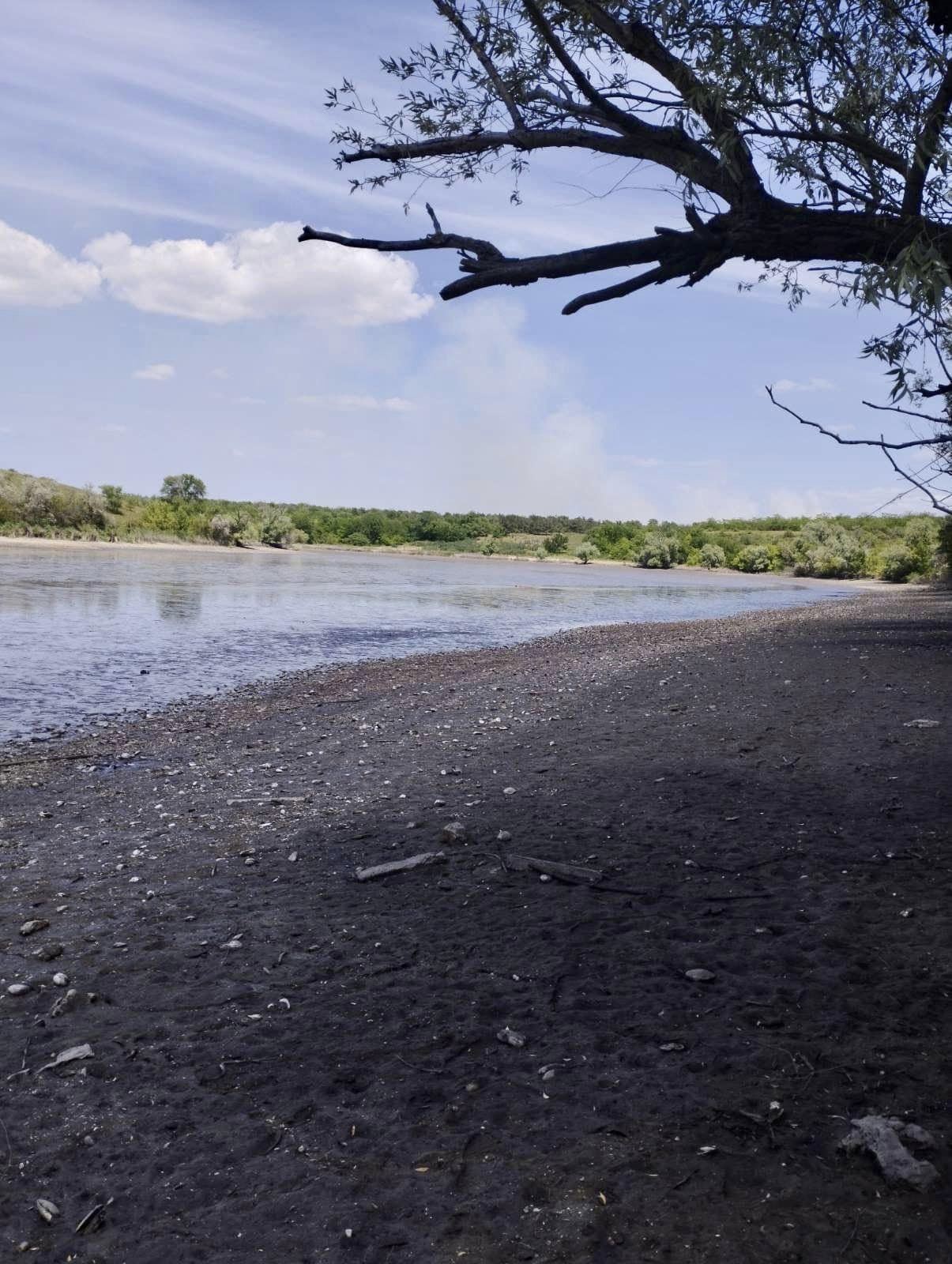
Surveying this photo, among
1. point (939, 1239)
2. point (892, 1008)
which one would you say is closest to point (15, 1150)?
point (939, 1239)

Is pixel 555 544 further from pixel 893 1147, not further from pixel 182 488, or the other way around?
pixel 893 1147

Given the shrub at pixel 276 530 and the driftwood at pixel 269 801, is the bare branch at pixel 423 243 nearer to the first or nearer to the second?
the driftwood at pixel 269 801

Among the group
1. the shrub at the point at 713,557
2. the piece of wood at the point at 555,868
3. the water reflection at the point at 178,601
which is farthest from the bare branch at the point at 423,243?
the shrub at the point at 713,557

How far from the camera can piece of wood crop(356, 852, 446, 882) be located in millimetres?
5691

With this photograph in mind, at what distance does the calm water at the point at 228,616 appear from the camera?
51.9 ft

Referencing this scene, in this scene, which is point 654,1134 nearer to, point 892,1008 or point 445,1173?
point 445,1173

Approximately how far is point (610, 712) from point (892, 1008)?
7492 mm

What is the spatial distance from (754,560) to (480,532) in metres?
45.5

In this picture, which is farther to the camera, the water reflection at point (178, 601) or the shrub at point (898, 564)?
the shrub at point (898, 564)

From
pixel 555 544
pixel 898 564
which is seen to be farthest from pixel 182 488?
pixel 898 564

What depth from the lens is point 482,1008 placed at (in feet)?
13.2

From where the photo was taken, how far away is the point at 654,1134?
10.2 ft

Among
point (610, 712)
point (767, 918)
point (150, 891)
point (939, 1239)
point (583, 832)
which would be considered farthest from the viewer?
point (610, 712)

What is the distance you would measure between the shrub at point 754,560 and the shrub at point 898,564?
70.8 feet
